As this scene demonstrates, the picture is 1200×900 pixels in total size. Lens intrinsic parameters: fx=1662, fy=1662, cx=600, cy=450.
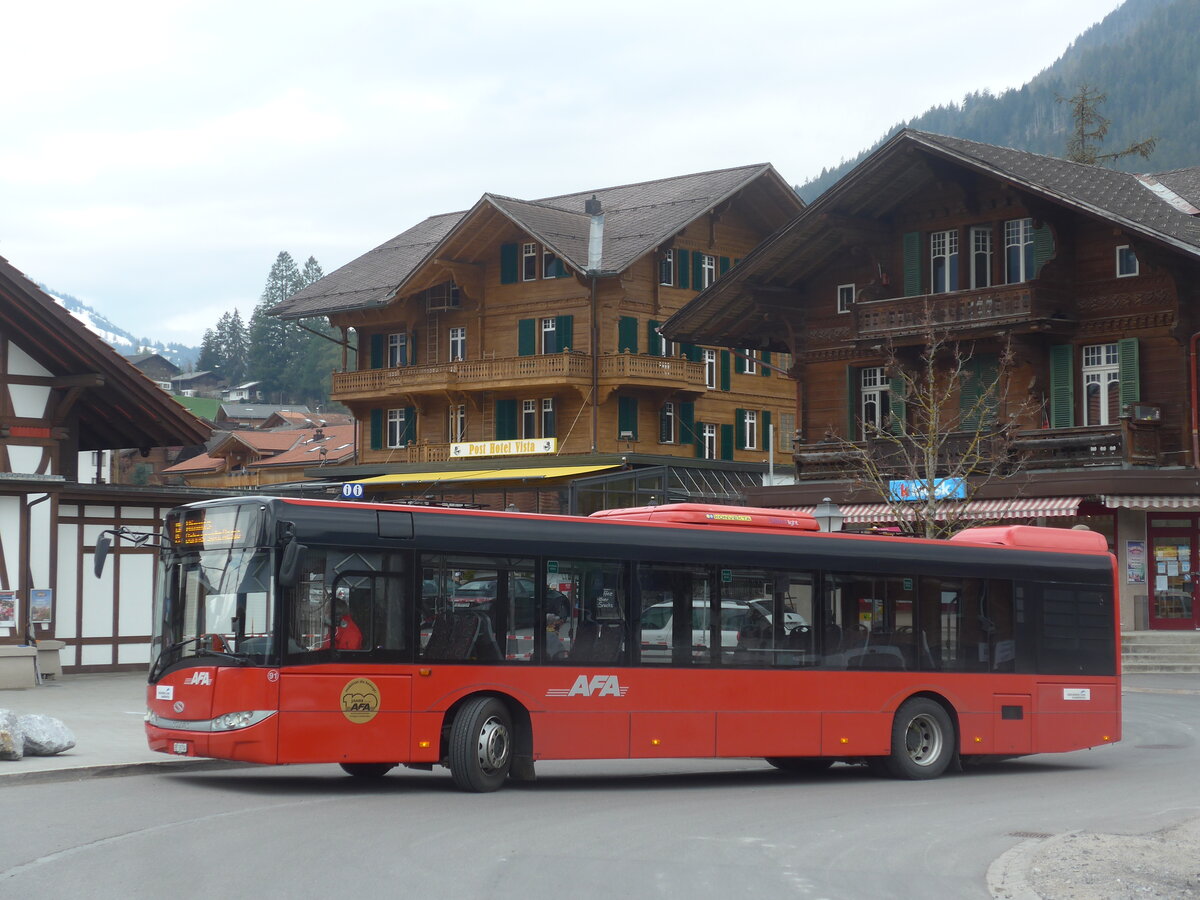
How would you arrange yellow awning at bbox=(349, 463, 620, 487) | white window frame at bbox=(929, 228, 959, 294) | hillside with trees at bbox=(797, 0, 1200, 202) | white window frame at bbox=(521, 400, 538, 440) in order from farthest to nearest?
hillside with trees at bbox=(797, 0, 1200, 202), white window frame at bbox=(521, 400, 538, 440), yellow awning at bbox=(349, 463, 620, 487), white window frame at bbox=(929, 228, 959, 294)

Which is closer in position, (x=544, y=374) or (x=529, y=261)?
(x=544, y=374)

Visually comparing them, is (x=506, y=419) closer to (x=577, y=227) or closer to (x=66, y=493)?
(x=577, y=227)

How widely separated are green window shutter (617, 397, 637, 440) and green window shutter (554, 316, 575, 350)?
2.50 meters

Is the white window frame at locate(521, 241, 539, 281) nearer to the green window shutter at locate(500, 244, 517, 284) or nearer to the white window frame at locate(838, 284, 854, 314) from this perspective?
the green window shutter at locate(500, 244, 517, 284)

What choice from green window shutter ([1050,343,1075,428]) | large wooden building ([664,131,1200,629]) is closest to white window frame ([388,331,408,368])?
large wooden building ([664,131,1200,629])

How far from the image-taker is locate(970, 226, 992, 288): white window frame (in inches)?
1587

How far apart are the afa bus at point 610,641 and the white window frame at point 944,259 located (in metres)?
22.6

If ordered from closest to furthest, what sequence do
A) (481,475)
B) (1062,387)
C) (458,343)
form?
(1062,387)
(481,475)
(458,343)

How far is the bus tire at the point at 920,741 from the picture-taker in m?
17.5

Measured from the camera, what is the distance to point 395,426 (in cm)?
6125

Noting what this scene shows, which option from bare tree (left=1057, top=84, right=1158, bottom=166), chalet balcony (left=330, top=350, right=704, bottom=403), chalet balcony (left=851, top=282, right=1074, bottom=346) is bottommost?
chalet balcony (left=851, top=282, right=1074, bottom=346)

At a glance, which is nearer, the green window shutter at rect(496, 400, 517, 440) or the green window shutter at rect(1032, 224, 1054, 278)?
the green window shutter at rect(1032, 224, 1054, 278)

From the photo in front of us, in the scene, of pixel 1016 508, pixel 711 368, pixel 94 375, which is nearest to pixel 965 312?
pixel 1016 508

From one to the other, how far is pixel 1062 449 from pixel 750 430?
72.4ft
